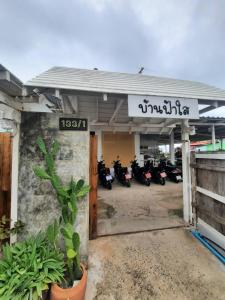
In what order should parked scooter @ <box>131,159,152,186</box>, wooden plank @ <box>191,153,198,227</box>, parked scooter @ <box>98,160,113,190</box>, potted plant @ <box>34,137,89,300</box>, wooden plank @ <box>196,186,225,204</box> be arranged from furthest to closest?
1. parked scooter @ <box>131,159,152,186</box>
2. parked scooter @ <box>98,160,113,190</box>
3. wooden plank @ <box>191,153,198,227</box>
4. wooden plank @ <box>196,186,225,204</box>
5. potted plant @ <box>34,137,89,300</box>

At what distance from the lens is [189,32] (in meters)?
5.25

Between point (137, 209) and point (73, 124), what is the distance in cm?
326

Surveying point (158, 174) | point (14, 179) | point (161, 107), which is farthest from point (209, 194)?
point (158, 174)

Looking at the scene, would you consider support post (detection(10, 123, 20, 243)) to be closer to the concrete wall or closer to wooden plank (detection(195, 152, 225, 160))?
the concrete wall

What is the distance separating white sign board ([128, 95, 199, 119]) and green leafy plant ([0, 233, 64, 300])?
2179 millimetres

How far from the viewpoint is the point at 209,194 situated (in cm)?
302

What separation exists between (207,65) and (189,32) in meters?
2.15

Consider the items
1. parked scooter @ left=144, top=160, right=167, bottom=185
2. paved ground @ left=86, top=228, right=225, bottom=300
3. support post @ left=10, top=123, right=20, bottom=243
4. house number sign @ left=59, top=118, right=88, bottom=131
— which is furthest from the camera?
parked scooter @ left=144, top=160, right=167, bottom=185

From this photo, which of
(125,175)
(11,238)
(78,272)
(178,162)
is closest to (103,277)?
(78,272)

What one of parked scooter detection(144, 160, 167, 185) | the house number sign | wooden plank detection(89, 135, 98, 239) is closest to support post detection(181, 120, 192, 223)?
wooden plank detection(89, 135, 98, 239)

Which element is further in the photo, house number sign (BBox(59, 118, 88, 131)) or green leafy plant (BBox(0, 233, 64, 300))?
house number sign (BBox(59, 118, 88, 131))

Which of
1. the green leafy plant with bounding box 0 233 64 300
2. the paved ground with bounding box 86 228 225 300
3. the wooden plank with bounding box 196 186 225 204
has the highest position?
the wooden plank with bounding box 196 186 225 204

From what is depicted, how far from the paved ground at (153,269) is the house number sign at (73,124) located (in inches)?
80.5

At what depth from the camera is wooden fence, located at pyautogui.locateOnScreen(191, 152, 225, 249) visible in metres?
2.76
